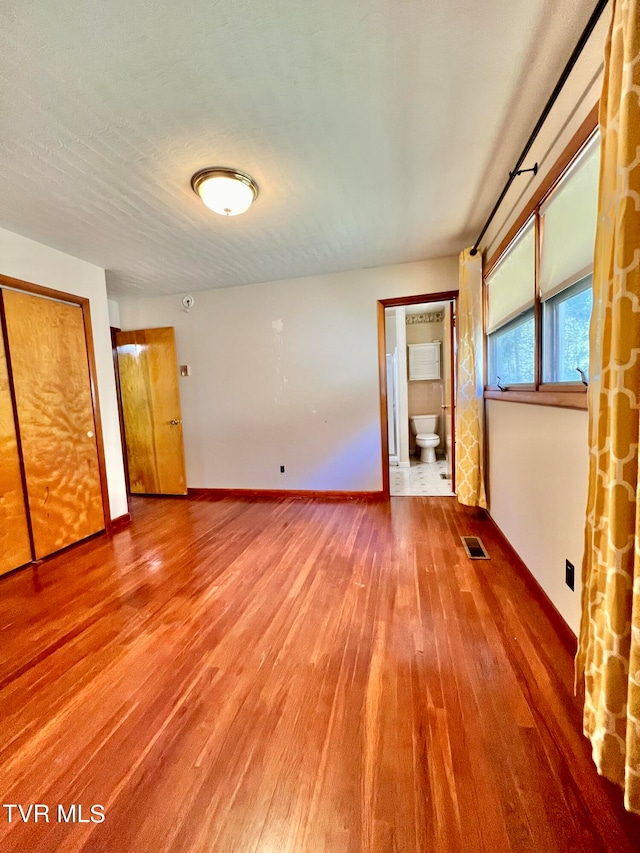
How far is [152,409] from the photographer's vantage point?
4.25 m

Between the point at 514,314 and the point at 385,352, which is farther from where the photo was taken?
the point at 385,352

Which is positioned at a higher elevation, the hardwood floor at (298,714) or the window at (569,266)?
the window at (569,266)

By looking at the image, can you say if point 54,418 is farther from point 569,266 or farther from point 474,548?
point 569,266

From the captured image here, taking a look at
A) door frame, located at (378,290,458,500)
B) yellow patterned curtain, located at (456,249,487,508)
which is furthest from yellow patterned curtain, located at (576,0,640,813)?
door frame, located at (378,290,458,500)

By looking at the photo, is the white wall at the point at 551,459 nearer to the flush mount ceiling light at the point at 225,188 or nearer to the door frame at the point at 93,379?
the flush mount ceiling light at the point at 225,188

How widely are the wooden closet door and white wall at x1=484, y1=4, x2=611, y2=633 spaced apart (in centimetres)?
347

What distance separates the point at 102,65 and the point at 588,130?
6.03ft

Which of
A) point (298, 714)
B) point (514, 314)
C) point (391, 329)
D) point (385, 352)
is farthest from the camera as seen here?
point (391, 329)

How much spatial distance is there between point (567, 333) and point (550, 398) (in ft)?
1.04

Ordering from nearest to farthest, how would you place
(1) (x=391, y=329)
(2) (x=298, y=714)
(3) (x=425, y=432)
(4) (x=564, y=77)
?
(2) (x=298, y=714) → (4) (x=564, y=77) → (1) (x=391, y=329) → (3) (x=425, y=432)

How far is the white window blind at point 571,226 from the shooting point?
133 centimetres

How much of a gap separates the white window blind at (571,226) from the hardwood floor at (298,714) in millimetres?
1657

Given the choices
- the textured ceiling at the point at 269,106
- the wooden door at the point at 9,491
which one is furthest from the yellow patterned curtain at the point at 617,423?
the wooden door at the point at 9,491

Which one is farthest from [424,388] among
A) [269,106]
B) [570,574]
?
[269,106]
